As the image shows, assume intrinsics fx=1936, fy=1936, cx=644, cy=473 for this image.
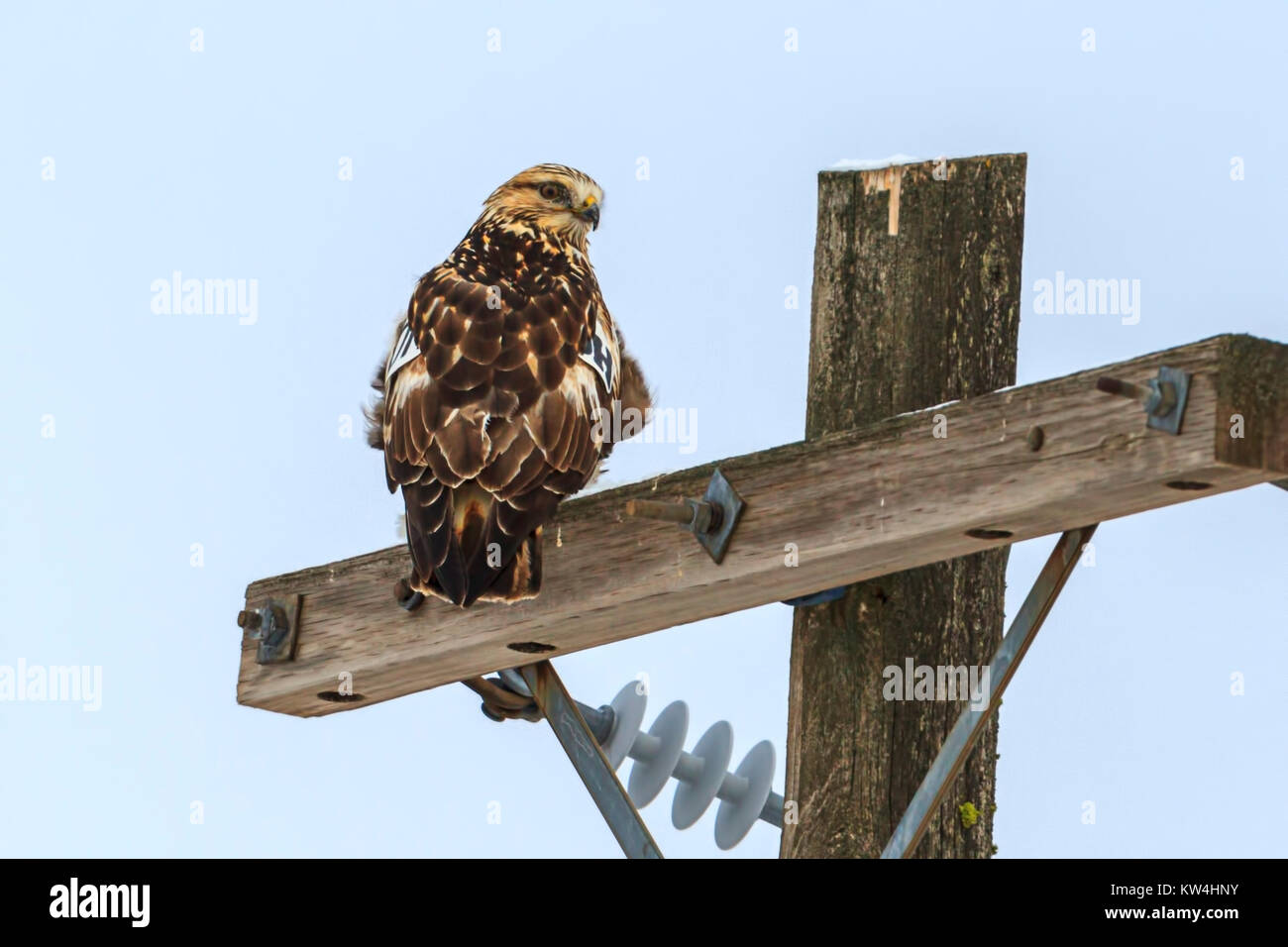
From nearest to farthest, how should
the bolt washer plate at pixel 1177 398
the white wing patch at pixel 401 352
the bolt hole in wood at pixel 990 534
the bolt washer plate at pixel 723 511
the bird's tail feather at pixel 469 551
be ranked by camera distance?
the bolt washer plate at pixel 1177 398, the bolt hole in wood at pixel 990 534, the bolt washer plate at pixel 723 511, the bird's tail feather at pixel 469 551, the white wing patch at pixel 401 352

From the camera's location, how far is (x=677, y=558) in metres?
4.04

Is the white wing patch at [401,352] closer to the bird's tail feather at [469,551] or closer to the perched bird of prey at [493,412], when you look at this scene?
the perched bird of prey at [493,412]

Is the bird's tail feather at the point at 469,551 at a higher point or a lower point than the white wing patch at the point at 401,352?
lower

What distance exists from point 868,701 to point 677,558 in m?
0.52

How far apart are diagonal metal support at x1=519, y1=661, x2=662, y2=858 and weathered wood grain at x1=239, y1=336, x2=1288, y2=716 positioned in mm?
110

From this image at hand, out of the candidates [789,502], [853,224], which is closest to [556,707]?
[789,502]

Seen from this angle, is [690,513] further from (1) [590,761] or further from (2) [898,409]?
(1) [590,761]

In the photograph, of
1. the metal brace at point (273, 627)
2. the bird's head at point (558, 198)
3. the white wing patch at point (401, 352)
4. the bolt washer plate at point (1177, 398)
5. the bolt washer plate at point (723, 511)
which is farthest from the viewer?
the bird's head at point (558, 198)

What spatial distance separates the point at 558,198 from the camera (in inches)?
248

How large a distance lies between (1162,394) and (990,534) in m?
0.48

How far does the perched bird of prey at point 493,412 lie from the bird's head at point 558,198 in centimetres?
107

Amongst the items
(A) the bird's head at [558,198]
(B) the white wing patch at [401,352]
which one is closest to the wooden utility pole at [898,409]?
(B) the white wing patch at [401,352]

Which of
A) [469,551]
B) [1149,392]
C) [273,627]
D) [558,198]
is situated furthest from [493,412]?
[558,198]

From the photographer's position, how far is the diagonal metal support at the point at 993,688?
12.0ft
